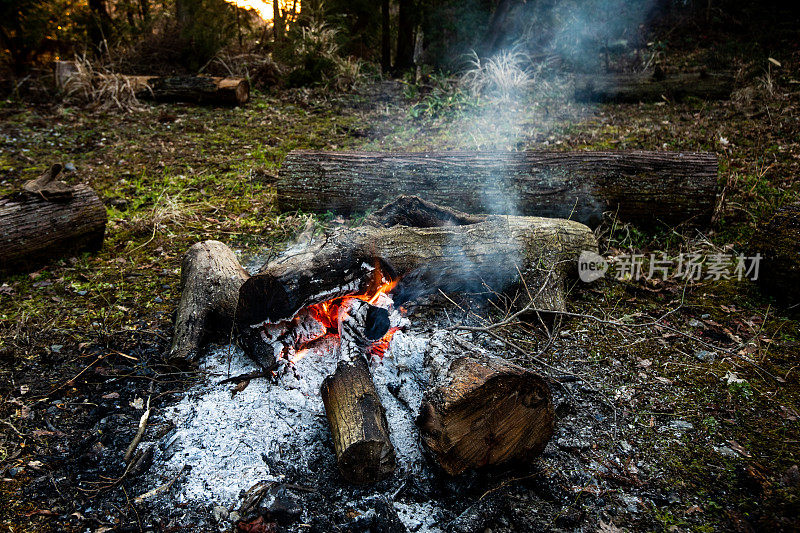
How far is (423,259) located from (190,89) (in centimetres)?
736

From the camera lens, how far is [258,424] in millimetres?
2564

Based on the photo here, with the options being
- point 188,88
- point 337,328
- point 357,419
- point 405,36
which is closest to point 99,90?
point 188,88

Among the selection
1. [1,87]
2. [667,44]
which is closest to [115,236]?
[1,87]

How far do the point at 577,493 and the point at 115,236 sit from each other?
4.83m

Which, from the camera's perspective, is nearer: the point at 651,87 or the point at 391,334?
the point at 391,334

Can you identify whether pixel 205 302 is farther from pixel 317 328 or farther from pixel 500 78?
pixel 500 78

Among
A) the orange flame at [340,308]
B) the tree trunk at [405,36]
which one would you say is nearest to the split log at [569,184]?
the orange flame at [340,308]

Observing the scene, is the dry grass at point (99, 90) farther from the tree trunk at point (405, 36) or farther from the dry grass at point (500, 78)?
the dry grass at point (500, 78)

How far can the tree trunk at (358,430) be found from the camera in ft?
7.24

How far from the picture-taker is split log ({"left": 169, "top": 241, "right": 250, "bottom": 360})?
2988mm

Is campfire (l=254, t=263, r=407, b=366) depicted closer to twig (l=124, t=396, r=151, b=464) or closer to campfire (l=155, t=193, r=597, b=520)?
campfire (l=155, t=193, r=597, b=520)

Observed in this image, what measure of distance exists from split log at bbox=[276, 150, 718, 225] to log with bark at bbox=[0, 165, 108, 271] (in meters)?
2.79

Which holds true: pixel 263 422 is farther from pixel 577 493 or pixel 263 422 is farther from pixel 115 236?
pixel 115 236

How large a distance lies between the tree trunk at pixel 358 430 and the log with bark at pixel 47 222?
10.8ft
